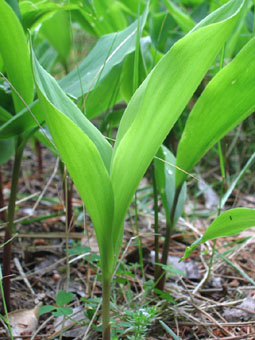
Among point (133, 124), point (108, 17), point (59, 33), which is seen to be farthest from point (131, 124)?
point (59, 33)

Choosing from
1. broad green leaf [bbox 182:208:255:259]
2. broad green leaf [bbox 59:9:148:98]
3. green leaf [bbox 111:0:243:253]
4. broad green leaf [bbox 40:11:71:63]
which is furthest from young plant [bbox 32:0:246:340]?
broad green leaf [bbox 40:11:71:63]

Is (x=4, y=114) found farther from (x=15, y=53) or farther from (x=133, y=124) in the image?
(x=133, y=124)

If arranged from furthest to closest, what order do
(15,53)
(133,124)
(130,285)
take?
(130,285) → (15,53) → (133,124)

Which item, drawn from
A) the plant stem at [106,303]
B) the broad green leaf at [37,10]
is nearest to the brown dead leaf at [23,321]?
the plant stem at [106,303]

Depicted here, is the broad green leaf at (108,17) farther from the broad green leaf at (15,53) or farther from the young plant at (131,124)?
the young plant at (131,124)

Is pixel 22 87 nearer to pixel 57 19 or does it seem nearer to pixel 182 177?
pixel 182 177

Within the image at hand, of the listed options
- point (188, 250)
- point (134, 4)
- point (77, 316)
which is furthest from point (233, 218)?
point (134, 4)
